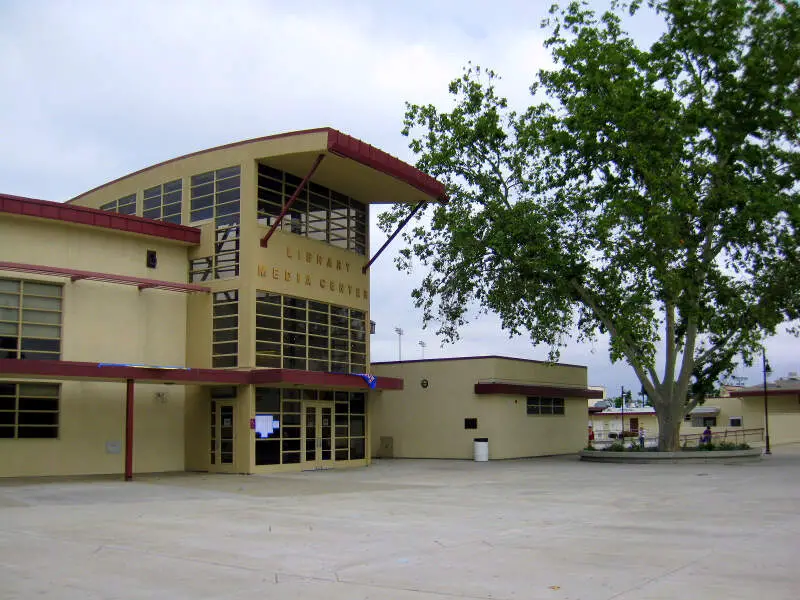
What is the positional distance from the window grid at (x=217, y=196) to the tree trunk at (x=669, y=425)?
1801 cm

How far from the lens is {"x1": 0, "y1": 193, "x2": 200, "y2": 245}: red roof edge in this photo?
2366 cm

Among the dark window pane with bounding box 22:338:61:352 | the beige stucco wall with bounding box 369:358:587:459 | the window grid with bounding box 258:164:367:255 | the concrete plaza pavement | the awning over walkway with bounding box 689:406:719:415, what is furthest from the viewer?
the awning over walkway with bounding box 689:406:719:415

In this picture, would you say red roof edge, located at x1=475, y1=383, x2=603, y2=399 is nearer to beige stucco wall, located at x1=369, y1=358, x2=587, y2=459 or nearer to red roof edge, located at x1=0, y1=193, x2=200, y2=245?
beige stucco wall, located at x1=369, y1=358, x2=587, y2=459

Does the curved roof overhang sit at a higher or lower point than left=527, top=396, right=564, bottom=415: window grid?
higher

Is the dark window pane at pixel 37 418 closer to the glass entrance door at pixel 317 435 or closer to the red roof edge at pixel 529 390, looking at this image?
the glass entrance door at pixel 317 435

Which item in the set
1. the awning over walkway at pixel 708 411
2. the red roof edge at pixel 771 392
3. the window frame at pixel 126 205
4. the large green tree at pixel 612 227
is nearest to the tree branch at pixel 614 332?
the large green tree at pixel 612 227

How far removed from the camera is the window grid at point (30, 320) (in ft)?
76.8

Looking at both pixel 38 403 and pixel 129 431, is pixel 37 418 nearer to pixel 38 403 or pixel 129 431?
pixel 38 403

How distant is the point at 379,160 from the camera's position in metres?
26.8

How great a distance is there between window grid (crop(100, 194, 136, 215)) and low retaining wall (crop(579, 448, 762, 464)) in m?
19.8

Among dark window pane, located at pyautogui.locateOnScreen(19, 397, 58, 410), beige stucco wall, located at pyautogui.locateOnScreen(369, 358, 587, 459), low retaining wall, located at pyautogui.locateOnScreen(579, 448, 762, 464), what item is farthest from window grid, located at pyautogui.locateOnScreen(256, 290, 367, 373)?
low retaining wall, located at pyautogui.locateOnScreen(579, 448, 762, 464)

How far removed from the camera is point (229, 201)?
27.0 m

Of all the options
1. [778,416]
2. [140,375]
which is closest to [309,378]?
[140,375]

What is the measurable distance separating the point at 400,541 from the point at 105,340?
16312mm
